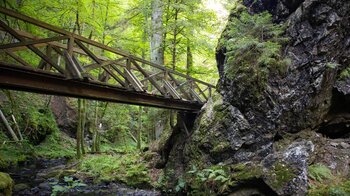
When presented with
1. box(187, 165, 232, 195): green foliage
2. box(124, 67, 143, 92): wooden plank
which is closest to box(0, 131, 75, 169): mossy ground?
box(124, 67, 143, 92): wooden plank

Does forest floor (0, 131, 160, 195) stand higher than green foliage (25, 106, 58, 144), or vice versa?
green foliage (25, 106, 58, 144)

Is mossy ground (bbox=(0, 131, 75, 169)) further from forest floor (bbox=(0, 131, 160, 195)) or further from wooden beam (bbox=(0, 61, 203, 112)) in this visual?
wooden beam (bbox=(0, 61, 203, 112))

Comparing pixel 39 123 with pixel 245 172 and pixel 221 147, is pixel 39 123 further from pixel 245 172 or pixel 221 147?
pixel 245 172

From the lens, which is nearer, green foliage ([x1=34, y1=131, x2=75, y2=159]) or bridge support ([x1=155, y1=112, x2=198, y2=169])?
bridge support ([x1=155, y1=112, x2=198, y2=169])

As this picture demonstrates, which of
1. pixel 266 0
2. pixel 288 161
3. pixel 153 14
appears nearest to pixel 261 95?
pixel 288 161

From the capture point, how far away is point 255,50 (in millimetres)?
9492

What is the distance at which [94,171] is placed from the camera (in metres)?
12.1

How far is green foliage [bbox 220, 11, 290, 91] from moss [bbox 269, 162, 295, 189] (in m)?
2.70

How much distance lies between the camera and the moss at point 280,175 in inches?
279

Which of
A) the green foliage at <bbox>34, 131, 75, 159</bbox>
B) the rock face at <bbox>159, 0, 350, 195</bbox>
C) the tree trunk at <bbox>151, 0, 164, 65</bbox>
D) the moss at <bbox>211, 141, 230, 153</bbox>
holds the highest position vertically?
the tree trunk at <bbox>151, 0, 164, 65</bbox>

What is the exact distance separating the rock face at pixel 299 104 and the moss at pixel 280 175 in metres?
0.87

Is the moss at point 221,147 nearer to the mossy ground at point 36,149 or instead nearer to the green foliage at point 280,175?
the green foliage at point 280,175

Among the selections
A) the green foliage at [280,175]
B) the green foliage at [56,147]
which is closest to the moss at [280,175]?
the green foliage at [280,175]

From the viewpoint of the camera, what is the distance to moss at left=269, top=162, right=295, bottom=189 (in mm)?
7098
